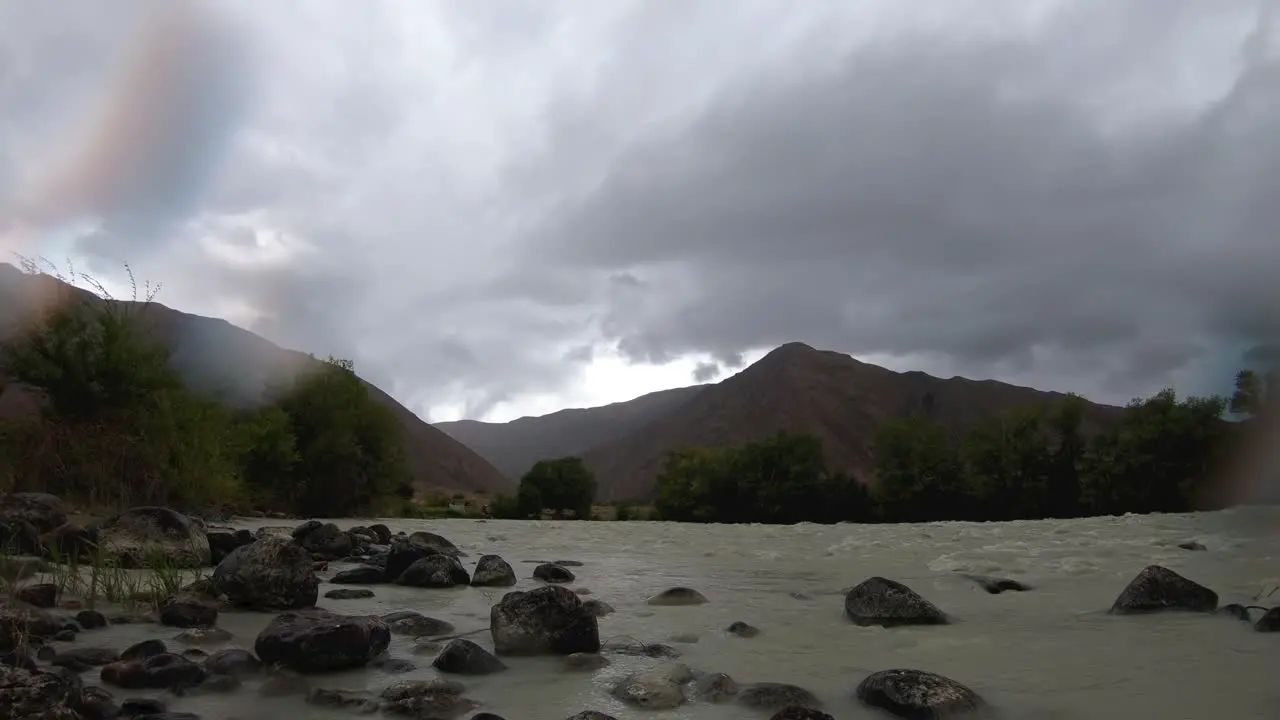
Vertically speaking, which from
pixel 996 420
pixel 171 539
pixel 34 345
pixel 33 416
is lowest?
pixel 171 539

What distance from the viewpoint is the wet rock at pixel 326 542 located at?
10367 millimetres

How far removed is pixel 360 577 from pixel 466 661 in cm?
417

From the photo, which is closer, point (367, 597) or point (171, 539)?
point (367, 597)

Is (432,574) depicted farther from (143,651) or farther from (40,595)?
(143,651)

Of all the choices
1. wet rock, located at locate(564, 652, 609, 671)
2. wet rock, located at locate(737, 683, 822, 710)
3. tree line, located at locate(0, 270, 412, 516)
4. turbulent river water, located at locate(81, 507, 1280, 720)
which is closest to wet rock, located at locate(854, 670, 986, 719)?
turbulent river water, located at locate(81, 507, 1280, 720)

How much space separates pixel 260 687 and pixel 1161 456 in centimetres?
5064

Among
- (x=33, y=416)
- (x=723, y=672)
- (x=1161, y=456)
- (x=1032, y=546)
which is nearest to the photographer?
(x=723, y=672)

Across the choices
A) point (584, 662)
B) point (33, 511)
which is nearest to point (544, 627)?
point (584, 662)

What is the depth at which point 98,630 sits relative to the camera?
17.8 feet

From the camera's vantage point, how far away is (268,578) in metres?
6.42

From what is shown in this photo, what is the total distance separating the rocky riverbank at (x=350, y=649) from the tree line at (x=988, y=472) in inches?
1680

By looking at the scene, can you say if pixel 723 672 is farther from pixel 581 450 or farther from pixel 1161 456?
pixel 581 450

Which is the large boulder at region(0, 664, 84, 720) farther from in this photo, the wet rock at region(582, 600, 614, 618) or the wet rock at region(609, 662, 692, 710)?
the wet rock at region(582, 600, 614, 618)

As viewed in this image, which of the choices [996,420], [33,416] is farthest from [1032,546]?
[996,420]
